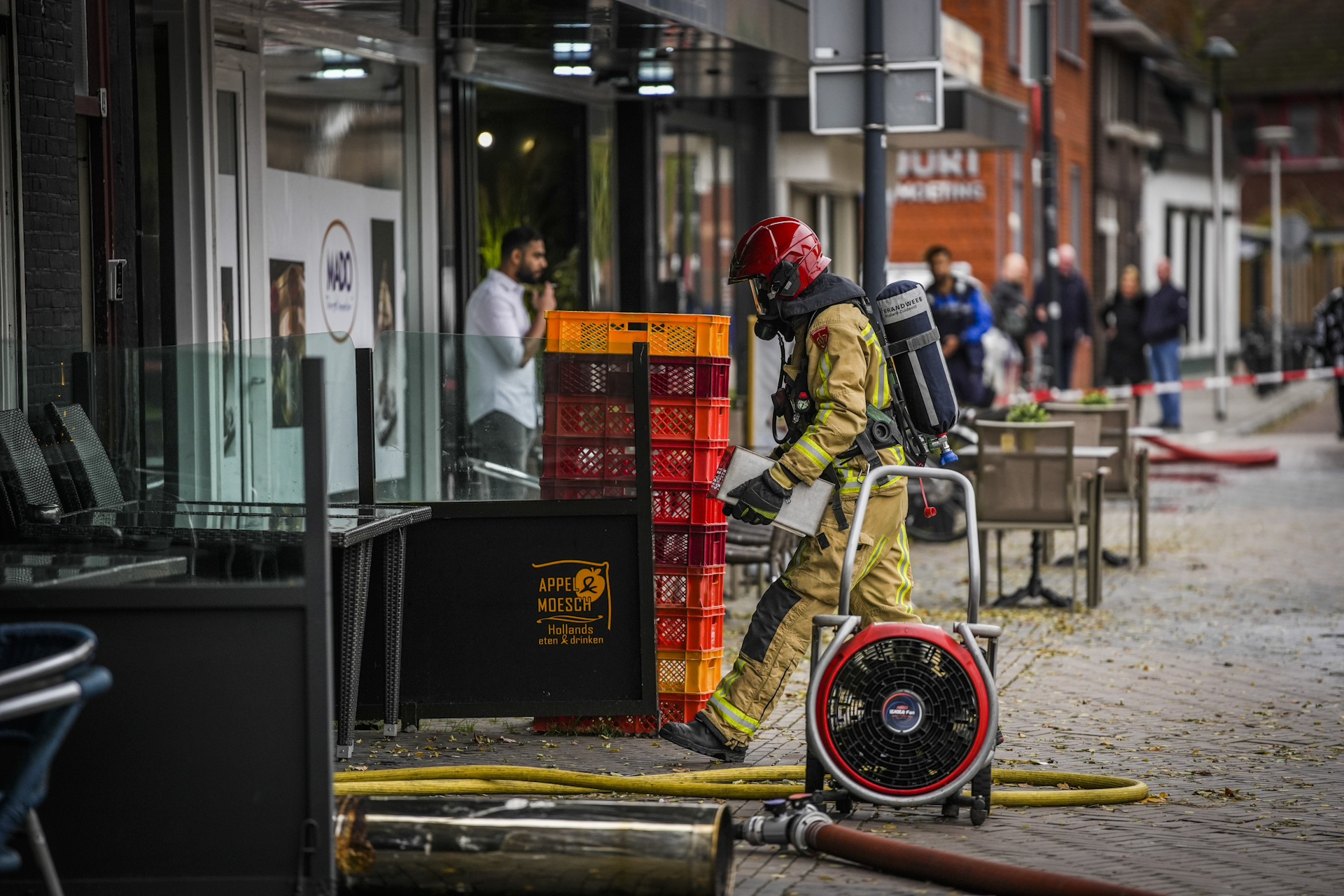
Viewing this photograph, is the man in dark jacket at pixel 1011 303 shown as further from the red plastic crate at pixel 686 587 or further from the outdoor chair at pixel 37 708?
the outdoor chair at pixel 37 708

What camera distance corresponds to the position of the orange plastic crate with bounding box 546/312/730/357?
697 cm

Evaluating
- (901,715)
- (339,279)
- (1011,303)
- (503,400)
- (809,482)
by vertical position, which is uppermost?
(1011,303)

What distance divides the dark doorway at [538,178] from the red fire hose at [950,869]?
800 cm

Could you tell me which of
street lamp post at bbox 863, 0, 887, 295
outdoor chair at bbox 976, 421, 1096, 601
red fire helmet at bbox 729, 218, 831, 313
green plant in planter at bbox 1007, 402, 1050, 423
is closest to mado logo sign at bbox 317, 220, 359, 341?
street lamp post at bbox 863, 0, 887, 295

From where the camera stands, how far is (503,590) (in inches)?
273

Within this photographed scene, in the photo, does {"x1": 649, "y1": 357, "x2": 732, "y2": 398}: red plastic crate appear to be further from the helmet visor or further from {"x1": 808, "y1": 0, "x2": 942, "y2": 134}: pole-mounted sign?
{"x1": 808, "y1": 0, "x2": 942, "y2": 134}: pole-mounted sign

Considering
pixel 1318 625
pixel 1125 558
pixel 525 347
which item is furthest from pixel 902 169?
pixel 525 347

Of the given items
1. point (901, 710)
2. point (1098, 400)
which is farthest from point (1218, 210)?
point (901, 710)

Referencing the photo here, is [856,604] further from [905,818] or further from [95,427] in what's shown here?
[95,427]

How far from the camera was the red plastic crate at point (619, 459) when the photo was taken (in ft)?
22.8

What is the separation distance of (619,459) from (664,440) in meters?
0.20

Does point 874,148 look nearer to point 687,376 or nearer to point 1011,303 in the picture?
point 687,376

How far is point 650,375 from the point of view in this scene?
22.8ft

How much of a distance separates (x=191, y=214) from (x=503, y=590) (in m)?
3.38
